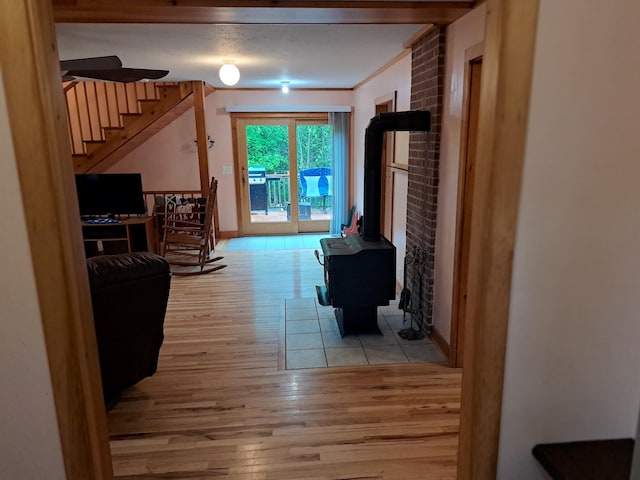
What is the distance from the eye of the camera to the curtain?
682 cm

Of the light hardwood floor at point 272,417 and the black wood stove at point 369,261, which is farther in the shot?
the black wood stove at point 369,261

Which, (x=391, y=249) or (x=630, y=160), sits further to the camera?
(x=391, y=249)

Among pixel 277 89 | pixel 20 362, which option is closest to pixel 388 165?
pixel 277 89

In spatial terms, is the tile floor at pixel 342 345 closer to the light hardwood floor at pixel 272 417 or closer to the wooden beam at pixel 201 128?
the light hardwood floor at pixel 272 417

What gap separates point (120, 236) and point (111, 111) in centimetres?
201

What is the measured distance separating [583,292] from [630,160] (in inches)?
13.4

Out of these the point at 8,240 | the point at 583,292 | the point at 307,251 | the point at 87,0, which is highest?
the point at 87,0

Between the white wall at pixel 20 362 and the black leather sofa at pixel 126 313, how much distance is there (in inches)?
45.6

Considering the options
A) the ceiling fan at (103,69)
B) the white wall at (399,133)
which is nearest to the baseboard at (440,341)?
the white wall at (399,133)

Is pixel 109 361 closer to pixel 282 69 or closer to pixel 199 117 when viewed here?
pixel 282 69

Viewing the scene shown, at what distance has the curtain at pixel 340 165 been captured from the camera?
682 cm

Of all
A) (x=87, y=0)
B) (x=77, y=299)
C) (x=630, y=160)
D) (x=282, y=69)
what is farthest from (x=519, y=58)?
(x=282, y=69)

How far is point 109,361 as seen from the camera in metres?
2.37

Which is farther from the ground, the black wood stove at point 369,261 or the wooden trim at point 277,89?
the wooden trim at point 277,89
